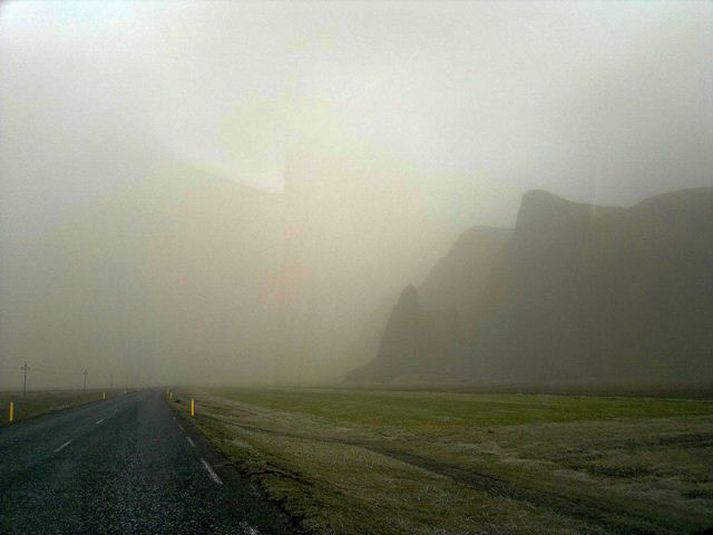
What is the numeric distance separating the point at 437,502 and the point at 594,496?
14.7 feet

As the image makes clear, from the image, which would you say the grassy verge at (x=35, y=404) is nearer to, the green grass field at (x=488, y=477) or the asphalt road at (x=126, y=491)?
the asphalt road at (x=126, y=491)

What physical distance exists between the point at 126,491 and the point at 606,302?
593 feet

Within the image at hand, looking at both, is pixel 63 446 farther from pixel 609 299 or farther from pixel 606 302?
pixel 609 299

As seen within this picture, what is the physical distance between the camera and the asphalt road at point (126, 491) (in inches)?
330

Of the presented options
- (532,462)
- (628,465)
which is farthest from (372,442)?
(628,465)

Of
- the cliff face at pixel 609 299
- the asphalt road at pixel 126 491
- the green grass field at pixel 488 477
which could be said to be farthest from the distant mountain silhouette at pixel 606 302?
the asphalt road at pixel 126 491

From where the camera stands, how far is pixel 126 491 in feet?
35.8

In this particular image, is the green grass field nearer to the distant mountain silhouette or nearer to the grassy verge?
the grassy verge

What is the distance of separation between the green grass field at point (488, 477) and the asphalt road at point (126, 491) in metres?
1.04

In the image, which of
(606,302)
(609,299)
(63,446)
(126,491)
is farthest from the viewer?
(609,299)

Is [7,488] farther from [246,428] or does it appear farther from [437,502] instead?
[246,428]

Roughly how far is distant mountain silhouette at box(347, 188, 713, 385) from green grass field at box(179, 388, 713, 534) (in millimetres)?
130497

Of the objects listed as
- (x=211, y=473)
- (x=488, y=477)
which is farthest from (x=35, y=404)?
(x=488, y=477)

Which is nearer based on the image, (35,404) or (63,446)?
(63,446)
